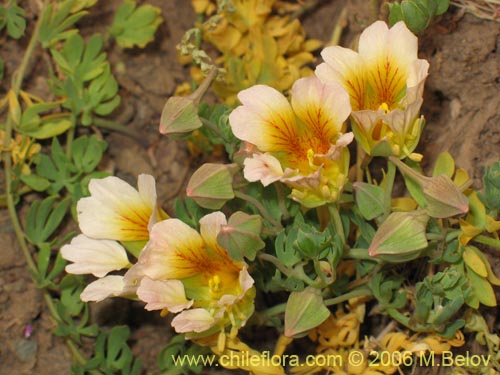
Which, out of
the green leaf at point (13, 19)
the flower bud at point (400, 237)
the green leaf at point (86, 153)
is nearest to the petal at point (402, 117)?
the flower bud at point (400, 237)

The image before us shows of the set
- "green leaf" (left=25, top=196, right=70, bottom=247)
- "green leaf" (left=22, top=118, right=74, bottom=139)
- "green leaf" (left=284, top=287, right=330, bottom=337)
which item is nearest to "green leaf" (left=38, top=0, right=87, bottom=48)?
"green leaf" (left=22, top=118, right=74, bottom=139)

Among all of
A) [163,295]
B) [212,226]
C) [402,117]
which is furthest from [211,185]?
[402,117]

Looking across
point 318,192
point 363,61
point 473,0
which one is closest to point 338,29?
point 473,0

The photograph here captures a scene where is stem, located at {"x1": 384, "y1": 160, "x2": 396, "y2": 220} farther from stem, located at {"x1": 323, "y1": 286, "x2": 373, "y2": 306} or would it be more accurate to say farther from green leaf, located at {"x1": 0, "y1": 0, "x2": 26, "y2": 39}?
green leaf, located at {"x1": 0, "y1": 0, "x2": 26, "y2": 39}

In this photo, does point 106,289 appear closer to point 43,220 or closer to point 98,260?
point 98,260

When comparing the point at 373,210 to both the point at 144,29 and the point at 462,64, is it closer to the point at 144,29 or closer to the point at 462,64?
the point at 462,64

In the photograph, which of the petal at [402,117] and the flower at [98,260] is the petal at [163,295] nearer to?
the flower at [98,260]
